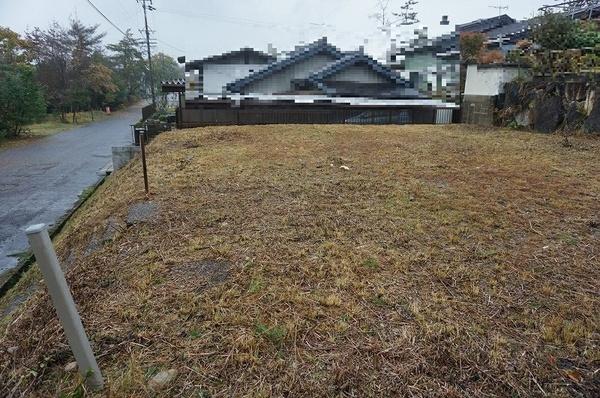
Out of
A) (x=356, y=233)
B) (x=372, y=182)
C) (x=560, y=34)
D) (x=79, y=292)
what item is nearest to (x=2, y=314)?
(x=79, y=292)

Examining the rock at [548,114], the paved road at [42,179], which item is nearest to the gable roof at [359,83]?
the rock at [548,114]

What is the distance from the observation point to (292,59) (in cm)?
1357

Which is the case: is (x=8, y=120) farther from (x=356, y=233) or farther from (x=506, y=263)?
(x=506, y=263)

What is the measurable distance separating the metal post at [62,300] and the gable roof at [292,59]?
1242 centimetres

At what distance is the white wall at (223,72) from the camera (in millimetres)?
14016

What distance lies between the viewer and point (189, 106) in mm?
11734

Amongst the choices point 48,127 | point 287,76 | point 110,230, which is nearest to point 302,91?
point 287,76

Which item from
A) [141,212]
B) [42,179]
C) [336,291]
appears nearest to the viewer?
[336,291]

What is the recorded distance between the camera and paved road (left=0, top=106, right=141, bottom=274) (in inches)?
220

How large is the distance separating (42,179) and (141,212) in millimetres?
6492

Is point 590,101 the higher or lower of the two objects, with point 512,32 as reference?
lower

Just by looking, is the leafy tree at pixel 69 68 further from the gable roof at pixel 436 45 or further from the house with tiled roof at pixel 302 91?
the gable roof at pixel 436 45

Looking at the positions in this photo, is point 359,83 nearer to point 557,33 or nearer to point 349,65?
point 349,65

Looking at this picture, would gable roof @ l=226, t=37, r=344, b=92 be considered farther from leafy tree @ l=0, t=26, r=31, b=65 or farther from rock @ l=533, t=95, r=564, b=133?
leafy tree @ l=0, t=26, r=31, b=65
